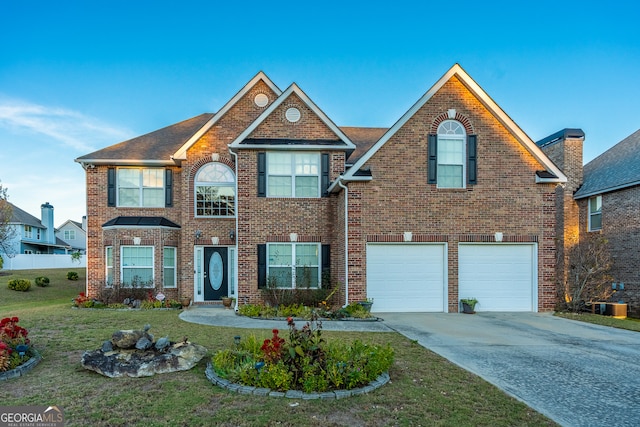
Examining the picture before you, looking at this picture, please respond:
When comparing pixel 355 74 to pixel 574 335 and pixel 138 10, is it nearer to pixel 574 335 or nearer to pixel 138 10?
pixel 138 10

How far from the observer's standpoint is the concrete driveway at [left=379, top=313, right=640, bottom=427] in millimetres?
4957

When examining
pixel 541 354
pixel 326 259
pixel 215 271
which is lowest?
pixel 541 354

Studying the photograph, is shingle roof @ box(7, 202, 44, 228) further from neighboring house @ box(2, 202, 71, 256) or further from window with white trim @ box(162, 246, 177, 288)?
window with white trim @ box(162, 246, 177, 288)

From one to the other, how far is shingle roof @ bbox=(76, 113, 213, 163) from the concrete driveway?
11.2 meters

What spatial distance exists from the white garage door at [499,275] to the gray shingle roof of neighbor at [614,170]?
744 centimetres

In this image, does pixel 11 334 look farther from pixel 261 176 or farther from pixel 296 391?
pixel 261 176

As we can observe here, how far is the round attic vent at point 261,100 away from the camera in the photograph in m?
15.5

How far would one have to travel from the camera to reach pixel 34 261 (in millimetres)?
34562

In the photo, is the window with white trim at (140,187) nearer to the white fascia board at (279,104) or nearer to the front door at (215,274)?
the front door at (215,274)

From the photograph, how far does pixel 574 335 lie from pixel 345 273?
6.40 metres

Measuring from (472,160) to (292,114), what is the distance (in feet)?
21.4

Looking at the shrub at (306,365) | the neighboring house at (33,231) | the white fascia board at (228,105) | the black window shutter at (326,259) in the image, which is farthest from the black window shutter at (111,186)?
the neighboring house at (33,231)

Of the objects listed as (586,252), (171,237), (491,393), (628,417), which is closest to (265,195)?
(171,237)

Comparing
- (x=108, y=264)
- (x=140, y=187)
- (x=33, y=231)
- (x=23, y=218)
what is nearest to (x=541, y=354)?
(x=140, y=187)
